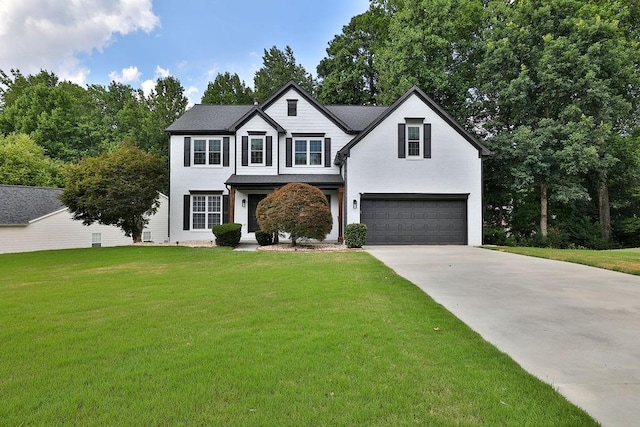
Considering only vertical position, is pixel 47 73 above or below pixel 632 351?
above

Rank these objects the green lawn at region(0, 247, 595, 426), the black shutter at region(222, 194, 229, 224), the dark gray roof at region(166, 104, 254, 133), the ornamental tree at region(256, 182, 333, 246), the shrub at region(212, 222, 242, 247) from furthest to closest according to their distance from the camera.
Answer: the black shutter at region(222, 194, 229, 224)
the dark gray roof at region(166, 104, 254, 133)
the shrub at region(212, 222, 242, 247)
the ornamental tree at region(256, 182, 333, 246)
the green lawn at region(0, 247, 595, 426)

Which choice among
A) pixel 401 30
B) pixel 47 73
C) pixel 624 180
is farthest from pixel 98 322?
pixel 47 73

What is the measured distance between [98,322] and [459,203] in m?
16.0

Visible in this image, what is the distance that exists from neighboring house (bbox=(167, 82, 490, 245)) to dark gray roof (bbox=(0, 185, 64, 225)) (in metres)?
8.95

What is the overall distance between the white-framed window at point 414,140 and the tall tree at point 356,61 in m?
14.5

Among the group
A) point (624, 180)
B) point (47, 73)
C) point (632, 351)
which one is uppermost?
point (47, 73)

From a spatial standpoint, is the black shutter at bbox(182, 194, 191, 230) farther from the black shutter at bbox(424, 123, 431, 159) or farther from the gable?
the black shutter at bbox(424, 123, 431, 159)

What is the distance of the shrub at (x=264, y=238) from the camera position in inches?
639

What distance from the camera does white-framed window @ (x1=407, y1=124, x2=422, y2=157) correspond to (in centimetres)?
1703

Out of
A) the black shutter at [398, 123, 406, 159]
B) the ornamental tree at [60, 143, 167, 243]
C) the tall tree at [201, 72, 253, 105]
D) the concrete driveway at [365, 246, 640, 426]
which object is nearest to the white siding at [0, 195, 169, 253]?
the ornamental tree at [60, 143, 167, 243]

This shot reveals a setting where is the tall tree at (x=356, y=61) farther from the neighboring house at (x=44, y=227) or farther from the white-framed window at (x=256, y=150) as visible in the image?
the neighboring house at (x=44, y=227)

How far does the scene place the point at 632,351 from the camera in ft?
12.1

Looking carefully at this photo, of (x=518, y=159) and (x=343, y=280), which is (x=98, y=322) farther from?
(x=518, y=159)

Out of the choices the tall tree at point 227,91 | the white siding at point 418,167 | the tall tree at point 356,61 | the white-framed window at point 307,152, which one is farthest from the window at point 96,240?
the tall tree at point 356,61
